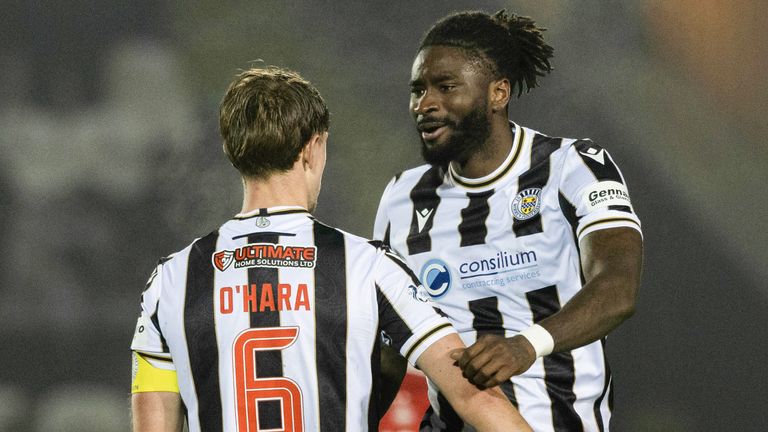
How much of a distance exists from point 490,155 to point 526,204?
20 cm

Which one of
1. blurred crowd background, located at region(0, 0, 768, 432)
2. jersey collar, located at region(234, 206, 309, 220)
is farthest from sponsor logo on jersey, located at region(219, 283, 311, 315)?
blurred crowd background, located at region(0, 0, 768, 432)

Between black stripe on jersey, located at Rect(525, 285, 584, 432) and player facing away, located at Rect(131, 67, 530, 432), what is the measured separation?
0.78 metres

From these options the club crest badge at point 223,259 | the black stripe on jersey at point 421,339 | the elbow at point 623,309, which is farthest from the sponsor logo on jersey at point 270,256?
the elbow at point 623,309

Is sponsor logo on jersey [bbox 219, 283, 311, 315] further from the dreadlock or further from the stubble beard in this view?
the dreadlock

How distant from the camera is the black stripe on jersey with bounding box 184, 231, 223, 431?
65.5 inches

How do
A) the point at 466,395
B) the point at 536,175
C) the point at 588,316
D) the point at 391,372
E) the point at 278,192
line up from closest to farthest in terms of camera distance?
the point at 466,395 < the point at 278,192 < the point at 588,316 < the point at 391,372 < the point at 536,175

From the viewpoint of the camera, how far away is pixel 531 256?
7.99 ft

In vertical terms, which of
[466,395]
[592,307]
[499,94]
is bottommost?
[466,395]

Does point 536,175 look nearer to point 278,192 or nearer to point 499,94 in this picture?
point 499,94

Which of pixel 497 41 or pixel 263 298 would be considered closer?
pixel 263 298

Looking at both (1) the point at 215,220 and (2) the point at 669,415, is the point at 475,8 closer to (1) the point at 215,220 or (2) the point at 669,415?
(1) the point at 215,220

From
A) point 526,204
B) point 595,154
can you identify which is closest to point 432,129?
point 526,204

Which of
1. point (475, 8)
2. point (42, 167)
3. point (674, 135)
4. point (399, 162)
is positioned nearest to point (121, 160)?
point (42, 167)

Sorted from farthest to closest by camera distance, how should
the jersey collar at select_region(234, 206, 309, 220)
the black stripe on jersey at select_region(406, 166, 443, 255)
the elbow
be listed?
the black stripe on jersey at select_region(406, 166, 443, 255) < the elbow < the jersey collar at select_region(234, 206, 309, 220)
